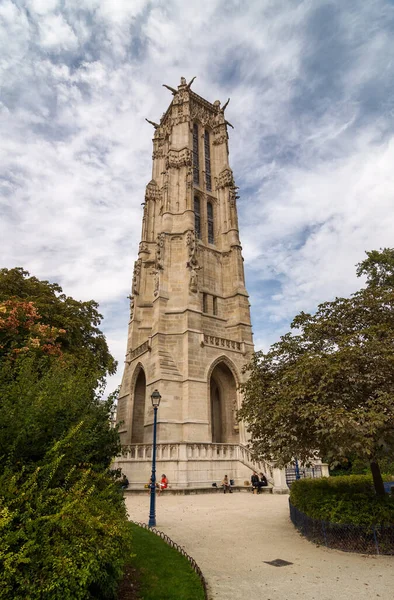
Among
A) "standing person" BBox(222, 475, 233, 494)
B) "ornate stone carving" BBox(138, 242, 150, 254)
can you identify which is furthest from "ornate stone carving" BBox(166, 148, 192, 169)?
"standing person" BBox(222, 475, 233, 494)

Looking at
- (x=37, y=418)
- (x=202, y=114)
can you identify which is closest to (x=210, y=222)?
(x=202, y=114)

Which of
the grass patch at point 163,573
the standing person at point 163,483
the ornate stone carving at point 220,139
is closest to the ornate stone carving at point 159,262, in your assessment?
the standing person at point 163,483

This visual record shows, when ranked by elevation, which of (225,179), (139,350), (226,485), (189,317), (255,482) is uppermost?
(225,179)

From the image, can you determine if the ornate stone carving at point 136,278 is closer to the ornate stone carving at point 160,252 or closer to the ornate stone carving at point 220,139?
the ornate stone carving at point 160,252

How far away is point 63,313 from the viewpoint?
19109 mm

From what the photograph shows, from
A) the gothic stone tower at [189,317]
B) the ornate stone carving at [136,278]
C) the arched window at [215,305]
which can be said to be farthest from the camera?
the ornate stone carving at [136,278]

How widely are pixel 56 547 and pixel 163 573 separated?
3048 mm

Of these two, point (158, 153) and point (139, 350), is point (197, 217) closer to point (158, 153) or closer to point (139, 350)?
point (158, 153)

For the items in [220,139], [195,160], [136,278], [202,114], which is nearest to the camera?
[136,278]

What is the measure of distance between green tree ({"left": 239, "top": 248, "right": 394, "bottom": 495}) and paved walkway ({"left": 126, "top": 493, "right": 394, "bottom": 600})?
6.13 feet

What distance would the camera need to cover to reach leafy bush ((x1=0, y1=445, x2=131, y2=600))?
10.8 ft

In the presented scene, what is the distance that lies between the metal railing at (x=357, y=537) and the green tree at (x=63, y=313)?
10554 millimetres

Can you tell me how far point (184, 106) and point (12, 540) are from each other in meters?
36.1

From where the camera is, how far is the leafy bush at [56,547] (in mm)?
3297
